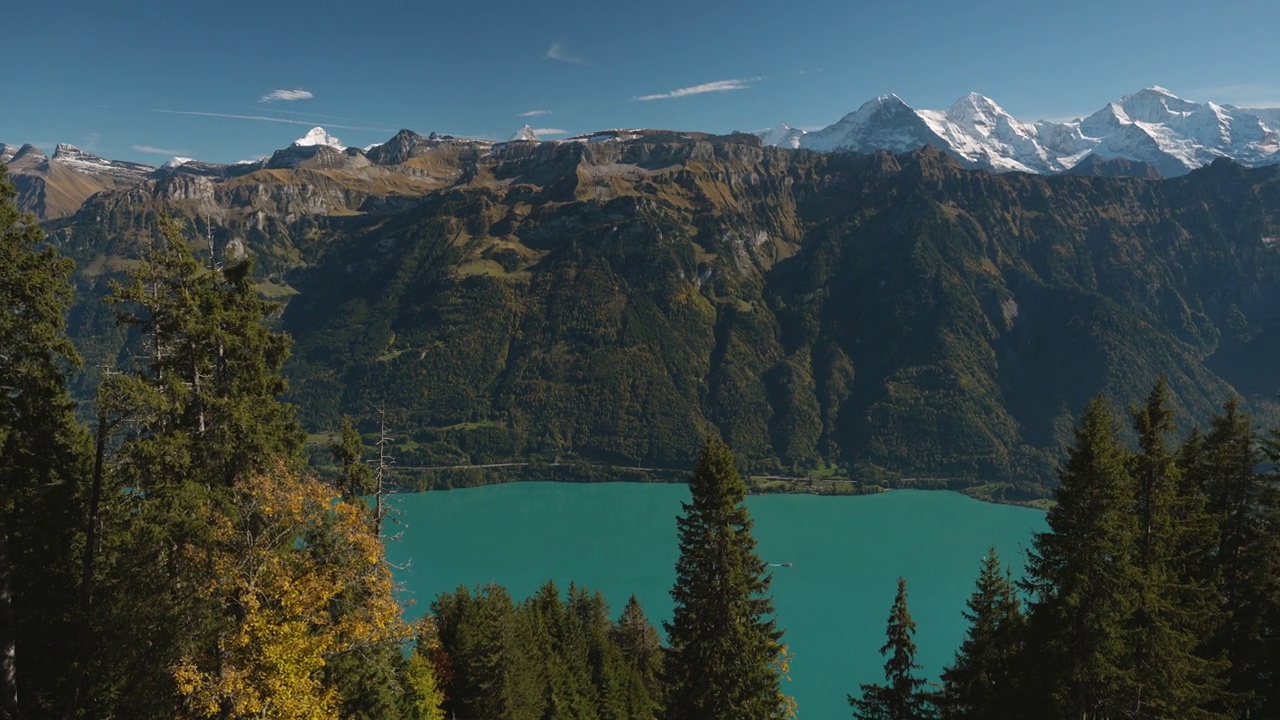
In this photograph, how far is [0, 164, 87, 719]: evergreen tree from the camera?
12.0 m

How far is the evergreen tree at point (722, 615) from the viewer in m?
17.5

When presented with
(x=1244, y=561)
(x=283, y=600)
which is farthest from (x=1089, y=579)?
(x=283, y=600)

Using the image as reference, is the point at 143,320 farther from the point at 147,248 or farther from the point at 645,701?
the point at 645,701

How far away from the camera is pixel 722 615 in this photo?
57.7 ft

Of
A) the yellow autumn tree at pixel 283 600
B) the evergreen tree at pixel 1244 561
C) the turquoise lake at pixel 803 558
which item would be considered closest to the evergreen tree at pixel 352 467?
the yellow autumn tree at pixel 283 600

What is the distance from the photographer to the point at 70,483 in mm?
13938

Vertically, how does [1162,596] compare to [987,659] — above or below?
above

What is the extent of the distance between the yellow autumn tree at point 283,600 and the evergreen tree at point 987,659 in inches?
574

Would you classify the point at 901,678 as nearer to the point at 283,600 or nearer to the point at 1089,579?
the point at 1089,579

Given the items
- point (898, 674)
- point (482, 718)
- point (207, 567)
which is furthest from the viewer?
point (482, 718)

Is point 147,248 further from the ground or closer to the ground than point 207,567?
further from the ground

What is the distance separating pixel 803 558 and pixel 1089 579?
5265 inches

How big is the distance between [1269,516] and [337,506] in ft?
69.4

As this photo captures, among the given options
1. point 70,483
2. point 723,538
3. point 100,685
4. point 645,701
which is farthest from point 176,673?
point 645,701
